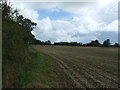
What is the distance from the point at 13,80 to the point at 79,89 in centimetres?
347

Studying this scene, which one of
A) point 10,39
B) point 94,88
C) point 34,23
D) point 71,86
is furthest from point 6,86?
point 34,23

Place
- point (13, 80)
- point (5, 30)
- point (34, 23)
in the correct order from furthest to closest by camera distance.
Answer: point (34, 23) → point (13, 80) → point (5, 30)

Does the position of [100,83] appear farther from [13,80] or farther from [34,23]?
[34,23]

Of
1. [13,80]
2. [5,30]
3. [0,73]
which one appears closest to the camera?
[0,73]

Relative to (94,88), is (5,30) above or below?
above

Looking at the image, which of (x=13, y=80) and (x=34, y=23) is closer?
(x=13, y=80)

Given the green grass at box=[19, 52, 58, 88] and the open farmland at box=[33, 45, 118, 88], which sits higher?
the green grass at box=[19, 52, 58, 88]

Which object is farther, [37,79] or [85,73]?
[85,73]

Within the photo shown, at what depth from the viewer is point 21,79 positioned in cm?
1270

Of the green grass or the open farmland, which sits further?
the open farmland

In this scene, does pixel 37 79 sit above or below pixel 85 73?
above

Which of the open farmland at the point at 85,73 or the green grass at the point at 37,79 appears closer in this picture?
the green grass at the point at 37,79

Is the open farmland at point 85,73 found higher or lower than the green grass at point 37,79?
lower

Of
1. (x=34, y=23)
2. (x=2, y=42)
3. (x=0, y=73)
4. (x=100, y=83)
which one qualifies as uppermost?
(x=34, y=23)
